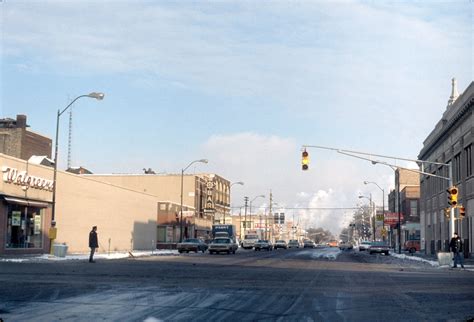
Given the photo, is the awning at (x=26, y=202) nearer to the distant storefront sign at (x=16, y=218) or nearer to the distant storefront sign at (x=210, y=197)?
the distant storefront sign at (x=16, y=218)

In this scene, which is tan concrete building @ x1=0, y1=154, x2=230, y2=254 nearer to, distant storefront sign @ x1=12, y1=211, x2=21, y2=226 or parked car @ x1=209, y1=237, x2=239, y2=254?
distant storefront sign @ x1=12, y1=211, x2=21, y2=226

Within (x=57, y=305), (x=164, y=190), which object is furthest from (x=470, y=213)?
(x=164, y=190)

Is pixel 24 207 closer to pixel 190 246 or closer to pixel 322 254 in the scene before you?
pixel 190 246

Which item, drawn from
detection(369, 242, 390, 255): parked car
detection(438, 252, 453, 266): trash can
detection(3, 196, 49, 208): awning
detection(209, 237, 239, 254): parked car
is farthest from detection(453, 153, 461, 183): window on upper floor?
detection(3, 196, 49, 208): awning

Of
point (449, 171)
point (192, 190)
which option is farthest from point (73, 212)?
point (192, 190)

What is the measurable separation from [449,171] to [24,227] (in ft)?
99.3

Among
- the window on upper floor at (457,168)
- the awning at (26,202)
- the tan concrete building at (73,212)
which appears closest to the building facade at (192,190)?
the tan concrete building at (73,212)

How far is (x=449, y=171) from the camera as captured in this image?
40.7 meters

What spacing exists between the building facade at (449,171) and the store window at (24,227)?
29.1 metres

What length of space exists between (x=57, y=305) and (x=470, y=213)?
4275 cm

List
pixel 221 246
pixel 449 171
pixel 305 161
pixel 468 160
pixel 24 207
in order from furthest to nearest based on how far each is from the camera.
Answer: pixel 221 246
pixel 468 160
pixel 24 207
pixel 449 171
pixel 305 161

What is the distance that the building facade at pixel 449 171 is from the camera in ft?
166

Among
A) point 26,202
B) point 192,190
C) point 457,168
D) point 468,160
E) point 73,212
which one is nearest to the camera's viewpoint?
point 26,202

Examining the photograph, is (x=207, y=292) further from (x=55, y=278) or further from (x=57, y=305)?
(x=55, y=278)
